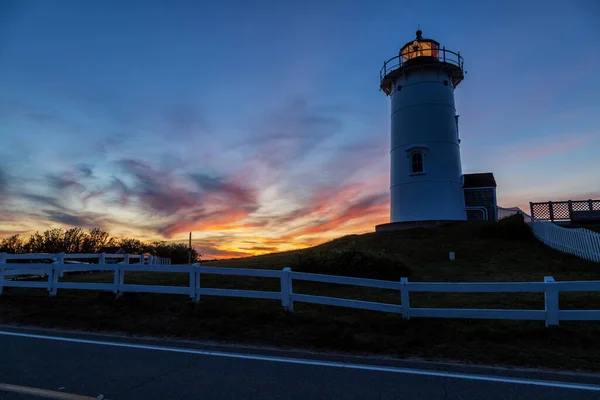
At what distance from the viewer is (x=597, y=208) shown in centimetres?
2827

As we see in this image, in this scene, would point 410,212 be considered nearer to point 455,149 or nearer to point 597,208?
point 455,149

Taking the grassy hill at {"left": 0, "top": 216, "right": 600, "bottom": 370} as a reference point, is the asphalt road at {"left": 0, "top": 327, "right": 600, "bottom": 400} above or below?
below

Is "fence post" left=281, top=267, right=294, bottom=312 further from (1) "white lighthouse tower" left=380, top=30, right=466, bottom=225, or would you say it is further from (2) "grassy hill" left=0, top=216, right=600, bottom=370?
(1) "white lighthouse tower" left=380, top=30, right=466, bottom=225

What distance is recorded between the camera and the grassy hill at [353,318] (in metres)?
7.51

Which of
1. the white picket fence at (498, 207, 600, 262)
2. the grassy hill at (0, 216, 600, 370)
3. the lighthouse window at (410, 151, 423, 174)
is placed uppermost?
the lighthouse window at (410, 151, 423, 174)

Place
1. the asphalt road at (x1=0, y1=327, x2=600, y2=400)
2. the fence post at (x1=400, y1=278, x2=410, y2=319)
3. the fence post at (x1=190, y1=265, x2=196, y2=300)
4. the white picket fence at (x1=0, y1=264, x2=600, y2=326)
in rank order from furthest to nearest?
the fence post at (x1=190, y1=265, x2=196, y2=300), the fence post at (x1=400, y1=278, x2=410, y2=319), the white picket fence at (x1=0, y1=264, x2=600, y2=326), the asphalt road at (x1=0, y1=327, x2=600, y2=400)

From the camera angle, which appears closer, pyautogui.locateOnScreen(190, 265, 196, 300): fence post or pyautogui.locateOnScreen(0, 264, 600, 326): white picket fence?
pyautogui.locateOnScreen(0, 264, 600, 326): white picket fence

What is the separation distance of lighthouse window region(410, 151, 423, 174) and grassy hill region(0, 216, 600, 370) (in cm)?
1553

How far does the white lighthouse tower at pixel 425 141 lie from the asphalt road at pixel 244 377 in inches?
1045

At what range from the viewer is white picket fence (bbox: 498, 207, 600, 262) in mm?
17953

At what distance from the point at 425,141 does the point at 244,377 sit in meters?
30.4

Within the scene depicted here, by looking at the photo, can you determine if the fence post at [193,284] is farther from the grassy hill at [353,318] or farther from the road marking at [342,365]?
the road marking at [342,365]

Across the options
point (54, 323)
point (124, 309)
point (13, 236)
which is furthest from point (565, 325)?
point (13, 236)

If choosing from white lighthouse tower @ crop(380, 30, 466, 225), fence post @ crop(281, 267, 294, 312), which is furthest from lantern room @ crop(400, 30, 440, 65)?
fence post @ crop(281, 267, 294, 312)
